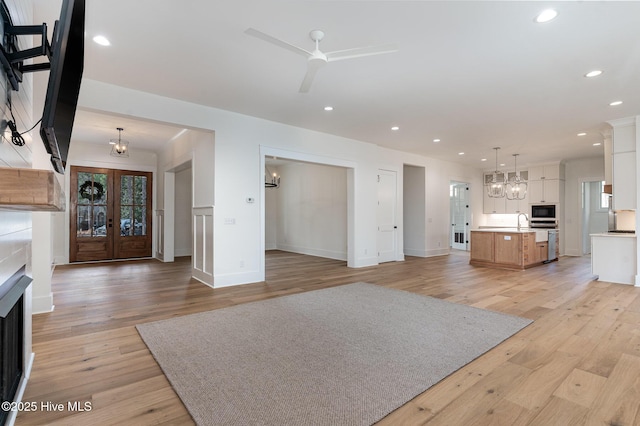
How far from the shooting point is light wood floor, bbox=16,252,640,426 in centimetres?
181

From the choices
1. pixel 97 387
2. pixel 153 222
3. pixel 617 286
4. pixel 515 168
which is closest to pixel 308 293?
pixel 97 387

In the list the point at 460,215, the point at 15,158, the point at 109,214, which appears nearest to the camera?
the point at 15,158

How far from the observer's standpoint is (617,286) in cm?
510

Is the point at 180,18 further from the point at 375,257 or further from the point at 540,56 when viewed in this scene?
the point at 375,257

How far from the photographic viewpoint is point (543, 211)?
9.38m

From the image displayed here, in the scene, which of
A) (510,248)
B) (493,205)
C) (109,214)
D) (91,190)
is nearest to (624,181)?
(510,248)

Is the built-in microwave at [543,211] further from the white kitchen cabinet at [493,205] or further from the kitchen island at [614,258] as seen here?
the kitchen island at [614,258]

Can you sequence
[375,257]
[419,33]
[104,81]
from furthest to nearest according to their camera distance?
Result: [375,257]
[104,81]
[419,33]

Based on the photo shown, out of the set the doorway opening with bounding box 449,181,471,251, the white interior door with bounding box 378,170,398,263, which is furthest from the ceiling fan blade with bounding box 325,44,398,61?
the doorway opening with bounding box 449,181,471,251

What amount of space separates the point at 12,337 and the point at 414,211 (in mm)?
8607

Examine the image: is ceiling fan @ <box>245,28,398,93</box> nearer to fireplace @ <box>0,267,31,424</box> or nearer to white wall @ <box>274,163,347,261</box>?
fireplace @ <box>0,267,31,424</box>

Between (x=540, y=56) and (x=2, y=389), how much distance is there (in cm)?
484

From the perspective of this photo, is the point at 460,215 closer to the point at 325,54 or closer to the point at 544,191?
the point at 544,191

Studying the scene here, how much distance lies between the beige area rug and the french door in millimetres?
5798
